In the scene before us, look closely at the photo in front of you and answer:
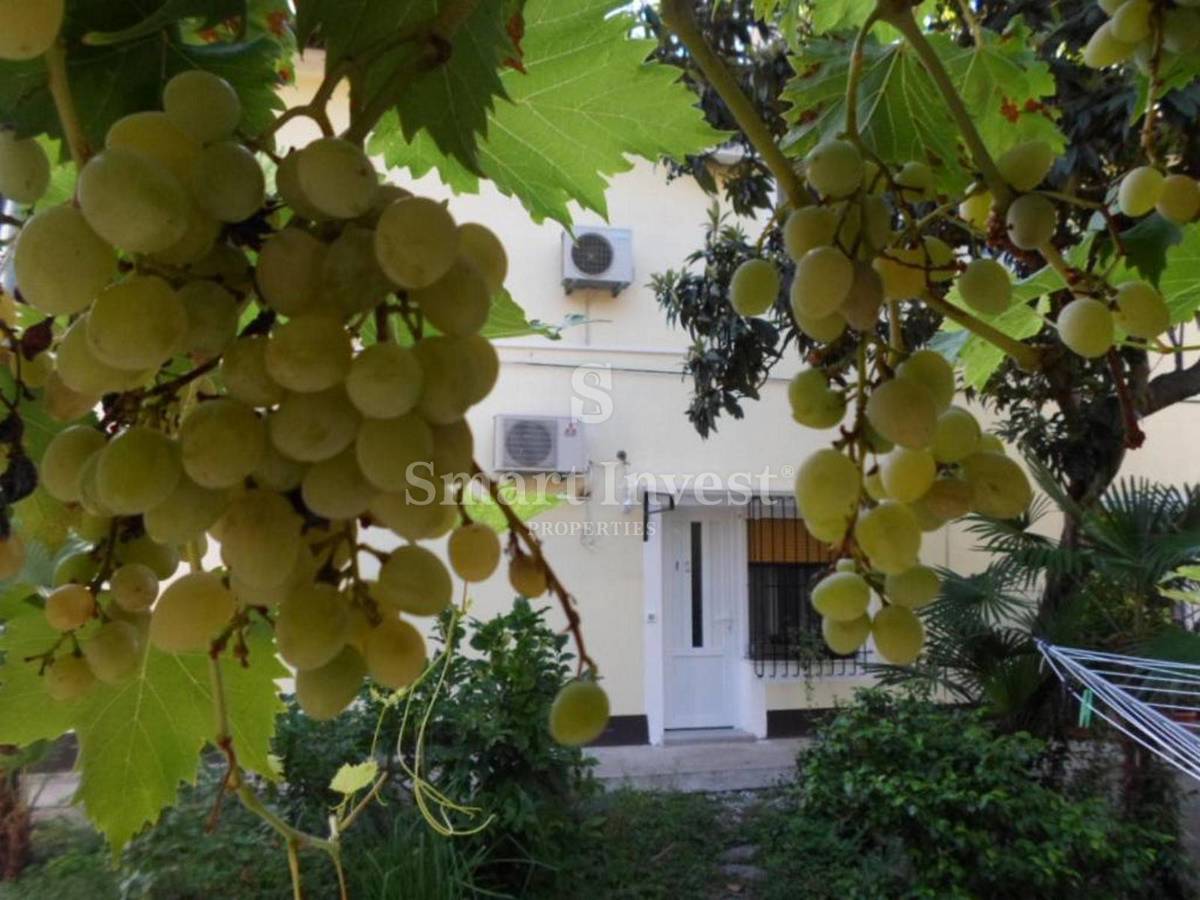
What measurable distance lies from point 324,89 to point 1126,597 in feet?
12.3

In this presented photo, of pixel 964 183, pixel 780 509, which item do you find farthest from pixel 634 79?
pixel 780 509

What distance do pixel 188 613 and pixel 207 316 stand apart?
0.10 m

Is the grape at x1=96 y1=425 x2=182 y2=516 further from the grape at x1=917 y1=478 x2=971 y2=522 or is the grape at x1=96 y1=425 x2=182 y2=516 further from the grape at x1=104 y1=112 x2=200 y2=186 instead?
the grape at x1=917 y1=478 x2=971 y2=522

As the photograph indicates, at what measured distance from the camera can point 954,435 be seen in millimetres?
419

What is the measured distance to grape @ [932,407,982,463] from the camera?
42 cm

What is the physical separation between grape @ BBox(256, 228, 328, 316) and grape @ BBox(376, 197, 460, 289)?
A: 0.02m

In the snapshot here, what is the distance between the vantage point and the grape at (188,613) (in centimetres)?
29

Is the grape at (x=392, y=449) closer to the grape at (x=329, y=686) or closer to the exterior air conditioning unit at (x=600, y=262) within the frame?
the grape at (x=329, y=686)

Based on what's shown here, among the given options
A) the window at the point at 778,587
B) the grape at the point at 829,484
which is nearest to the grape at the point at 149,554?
the grape at the point at 829,484

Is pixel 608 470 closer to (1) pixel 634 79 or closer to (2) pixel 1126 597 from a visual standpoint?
(2) pixel 1126 597

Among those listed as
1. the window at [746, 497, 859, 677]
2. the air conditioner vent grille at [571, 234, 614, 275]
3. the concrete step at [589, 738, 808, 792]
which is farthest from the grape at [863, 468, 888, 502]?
the window at [746, 497, 859, 677]

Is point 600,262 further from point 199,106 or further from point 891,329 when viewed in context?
point 199,106

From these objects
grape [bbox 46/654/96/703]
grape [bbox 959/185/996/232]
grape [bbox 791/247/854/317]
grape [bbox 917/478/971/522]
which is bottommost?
grape [bbox 46/654/96/703]

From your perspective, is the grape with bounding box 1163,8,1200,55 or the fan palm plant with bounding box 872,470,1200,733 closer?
the grape with bounding box 1163,8,1200,55
